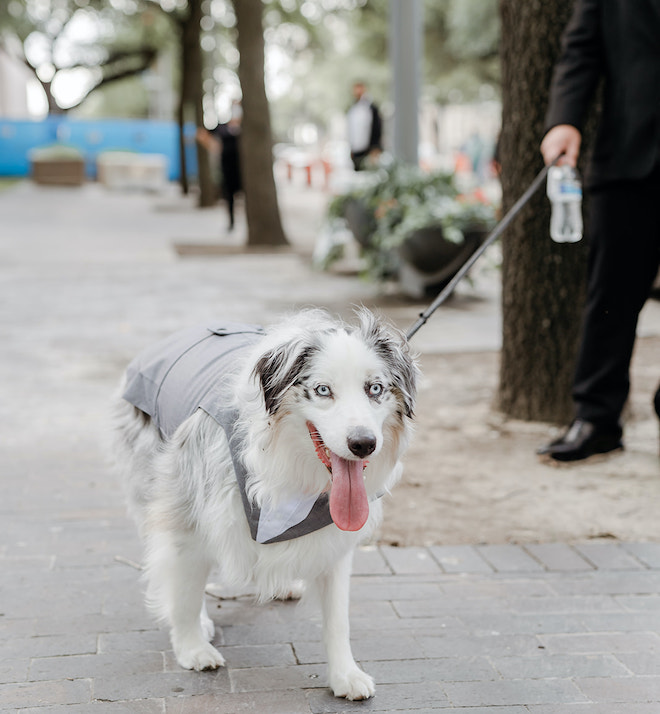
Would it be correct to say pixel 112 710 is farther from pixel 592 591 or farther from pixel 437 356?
pixel 437 356

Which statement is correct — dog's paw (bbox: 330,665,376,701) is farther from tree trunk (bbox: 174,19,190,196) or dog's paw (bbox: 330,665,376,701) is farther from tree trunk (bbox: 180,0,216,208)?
tree trunk (bbox: 174,19,190,196)

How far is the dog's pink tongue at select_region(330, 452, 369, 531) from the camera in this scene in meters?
2.57

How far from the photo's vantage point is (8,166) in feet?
135

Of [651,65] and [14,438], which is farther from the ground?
[651,65]

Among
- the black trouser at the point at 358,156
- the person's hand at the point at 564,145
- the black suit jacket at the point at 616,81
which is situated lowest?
the black trouser at the point at 358,156

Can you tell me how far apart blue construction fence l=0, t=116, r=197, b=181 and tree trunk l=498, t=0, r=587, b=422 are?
35403mm

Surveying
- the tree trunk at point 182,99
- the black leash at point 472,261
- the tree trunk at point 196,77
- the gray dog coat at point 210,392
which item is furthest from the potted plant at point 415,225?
the tree trunk at point 182,99

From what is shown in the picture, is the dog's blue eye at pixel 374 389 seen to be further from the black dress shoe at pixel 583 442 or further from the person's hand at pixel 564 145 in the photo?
the black dress shoe at pixel 583 442

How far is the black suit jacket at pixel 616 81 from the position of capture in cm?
461

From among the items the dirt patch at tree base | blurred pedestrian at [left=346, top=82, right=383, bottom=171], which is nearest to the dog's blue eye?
the dirt patch at tree base

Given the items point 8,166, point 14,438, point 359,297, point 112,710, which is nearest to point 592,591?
point 112,710

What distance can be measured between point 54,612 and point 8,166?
134ft

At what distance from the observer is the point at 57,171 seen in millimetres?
34719

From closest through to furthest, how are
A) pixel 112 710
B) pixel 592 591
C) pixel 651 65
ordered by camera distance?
pixel 112 710
pixel 592 591
pixel 651 65
